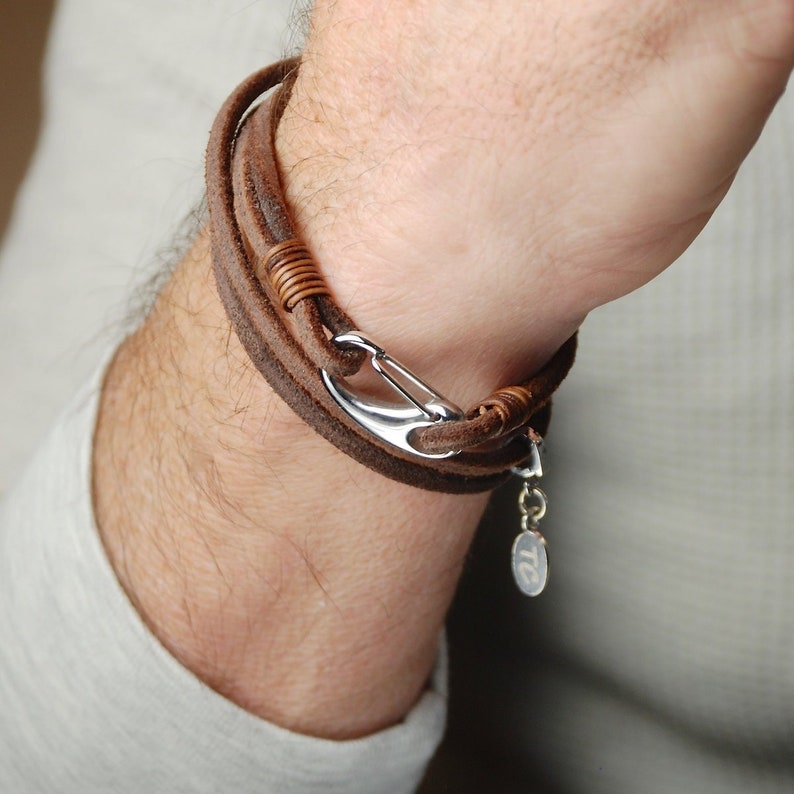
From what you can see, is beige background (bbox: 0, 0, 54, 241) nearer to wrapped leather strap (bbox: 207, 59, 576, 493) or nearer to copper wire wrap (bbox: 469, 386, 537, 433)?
wrapped leather strap (bbox: 207, 59, 576, 493)

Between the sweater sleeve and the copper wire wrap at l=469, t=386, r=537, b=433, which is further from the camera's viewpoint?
the sweater sleeve

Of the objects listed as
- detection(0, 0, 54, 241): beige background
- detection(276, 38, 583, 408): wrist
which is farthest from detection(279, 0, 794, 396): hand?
detection(0, 0, 54, 241): beige background

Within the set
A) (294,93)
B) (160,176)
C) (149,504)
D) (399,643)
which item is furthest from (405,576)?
(160,176)

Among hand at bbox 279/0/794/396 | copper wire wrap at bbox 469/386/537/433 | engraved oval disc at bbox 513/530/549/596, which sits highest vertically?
hand at bbox 279/0/794/396

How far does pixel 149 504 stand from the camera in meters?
0.55

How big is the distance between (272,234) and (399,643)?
28 centimetres

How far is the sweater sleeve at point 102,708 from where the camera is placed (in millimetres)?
538

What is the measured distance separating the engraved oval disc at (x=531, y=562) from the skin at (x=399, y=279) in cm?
4

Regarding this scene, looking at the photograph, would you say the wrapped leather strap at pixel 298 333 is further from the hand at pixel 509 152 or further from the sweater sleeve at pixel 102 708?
the sweater sleeve at pixel 102 708

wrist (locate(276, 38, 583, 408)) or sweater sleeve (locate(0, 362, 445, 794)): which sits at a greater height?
wrist (locate(276, 38, 583, 408))

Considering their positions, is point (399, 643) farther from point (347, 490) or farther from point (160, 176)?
point (160, 176)

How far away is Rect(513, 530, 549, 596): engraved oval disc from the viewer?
0.48m

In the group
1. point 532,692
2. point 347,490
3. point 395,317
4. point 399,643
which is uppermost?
point 395,317

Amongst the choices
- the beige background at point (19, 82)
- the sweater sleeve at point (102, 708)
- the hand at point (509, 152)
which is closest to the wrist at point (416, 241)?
the hand at point (509, 152)
